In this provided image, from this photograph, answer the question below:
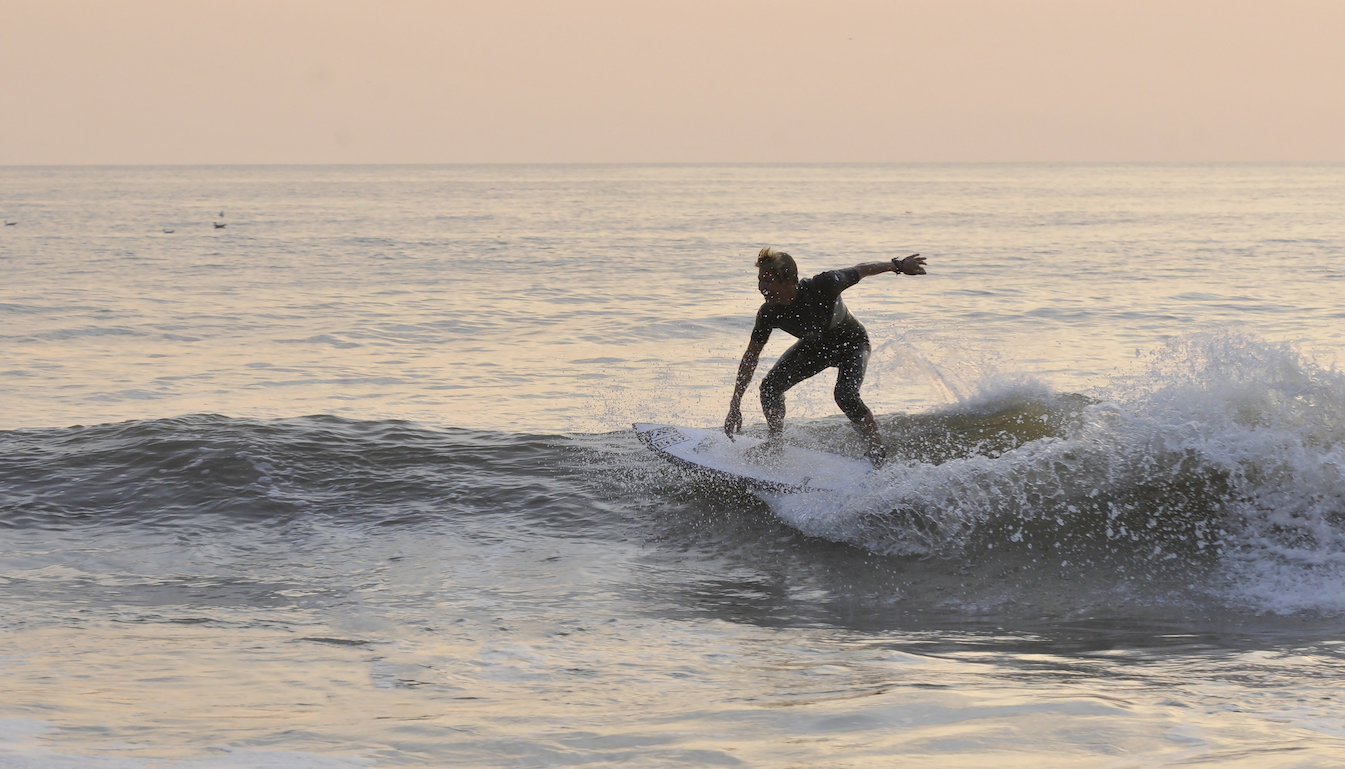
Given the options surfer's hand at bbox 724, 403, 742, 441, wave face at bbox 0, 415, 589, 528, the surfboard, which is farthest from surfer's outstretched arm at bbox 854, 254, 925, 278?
wave face at bbox 0, 415, 589, 528

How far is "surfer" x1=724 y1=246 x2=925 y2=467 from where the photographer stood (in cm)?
753

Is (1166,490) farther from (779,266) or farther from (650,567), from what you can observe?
(650,567)

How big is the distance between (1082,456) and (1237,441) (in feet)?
3.31

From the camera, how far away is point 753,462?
8.33m

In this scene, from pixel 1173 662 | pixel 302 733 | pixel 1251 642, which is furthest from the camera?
pixel 1251 642

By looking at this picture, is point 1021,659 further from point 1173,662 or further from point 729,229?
point 729,229

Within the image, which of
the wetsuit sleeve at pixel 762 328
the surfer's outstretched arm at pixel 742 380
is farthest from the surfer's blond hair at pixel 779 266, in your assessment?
the surfer's outstretched arm at pixel 742 380

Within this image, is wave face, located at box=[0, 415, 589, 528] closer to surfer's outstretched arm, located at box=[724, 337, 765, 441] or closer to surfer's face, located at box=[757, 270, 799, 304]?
surfer's outstretched arm, located at box=[724, 337, 765, 441]

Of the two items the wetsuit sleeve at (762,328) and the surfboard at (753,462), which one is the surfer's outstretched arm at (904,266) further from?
the surfboard at (753,462)

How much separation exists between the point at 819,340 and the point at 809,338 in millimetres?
76

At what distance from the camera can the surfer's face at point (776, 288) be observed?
749cm

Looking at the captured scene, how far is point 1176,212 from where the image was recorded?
69188 millimetres

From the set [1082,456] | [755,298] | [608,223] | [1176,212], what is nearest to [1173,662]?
[1082,456]

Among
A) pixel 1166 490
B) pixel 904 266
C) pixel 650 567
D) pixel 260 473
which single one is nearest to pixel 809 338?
pixel 904 266
